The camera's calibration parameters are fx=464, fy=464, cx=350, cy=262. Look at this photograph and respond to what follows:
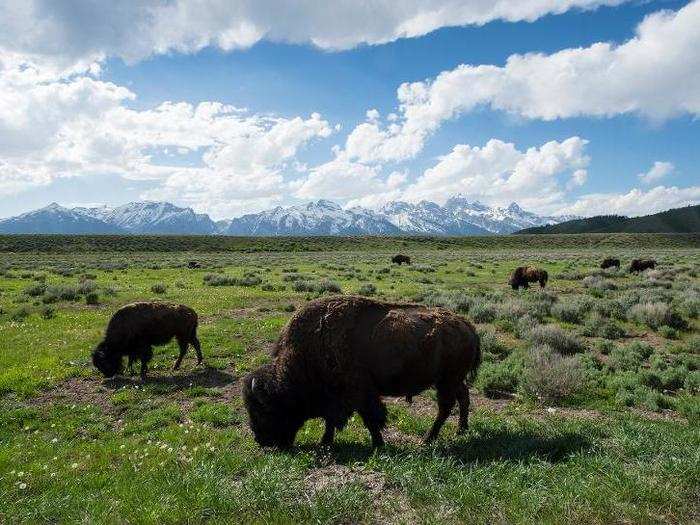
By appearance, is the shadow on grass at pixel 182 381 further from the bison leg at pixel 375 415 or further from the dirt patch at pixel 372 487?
the dirt patch at pixel 372 487

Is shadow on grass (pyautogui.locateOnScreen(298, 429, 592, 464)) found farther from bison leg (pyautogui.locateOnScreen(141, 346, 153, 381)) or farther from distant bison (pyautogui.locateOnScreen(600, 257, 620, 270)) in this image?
distant bison (pyautogui.locateOnScreen(600, 257, 620, 270))

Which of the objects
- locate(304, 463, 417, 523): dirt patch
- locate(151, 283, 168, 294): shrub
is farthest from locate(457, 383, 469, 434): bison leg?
locate(151, 283, 168, 294): shrub

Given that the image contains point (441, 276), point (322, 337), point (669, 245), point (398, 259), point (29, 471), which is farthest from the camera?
point (669, 245)

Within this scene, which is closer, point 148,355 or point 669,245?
point 148,355

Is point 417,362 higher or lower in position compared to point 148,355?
higher

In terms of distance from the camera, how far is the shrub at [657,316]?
16469mm

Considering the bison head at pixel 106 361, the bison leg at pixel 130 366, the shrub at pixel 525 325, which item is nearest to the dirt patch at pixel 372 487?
→ the bison leg at pixel 130 366

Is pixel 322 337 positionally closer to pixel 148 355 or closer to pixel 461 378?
pixel 461 378

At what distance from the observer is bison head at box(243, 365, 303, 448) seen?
7504 mm

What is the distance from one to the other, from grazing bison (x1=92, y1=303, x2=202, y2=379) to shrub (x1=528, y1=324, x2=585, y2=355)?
10.2 m

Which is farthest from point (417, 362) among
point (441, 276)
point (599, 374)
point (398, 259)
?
point (398, 259)

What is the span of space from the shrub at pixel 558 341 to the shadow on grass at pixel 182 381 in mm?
9049

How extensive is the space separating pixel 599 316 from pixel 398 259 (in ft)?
118

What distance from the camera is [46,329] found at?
57.6ft
